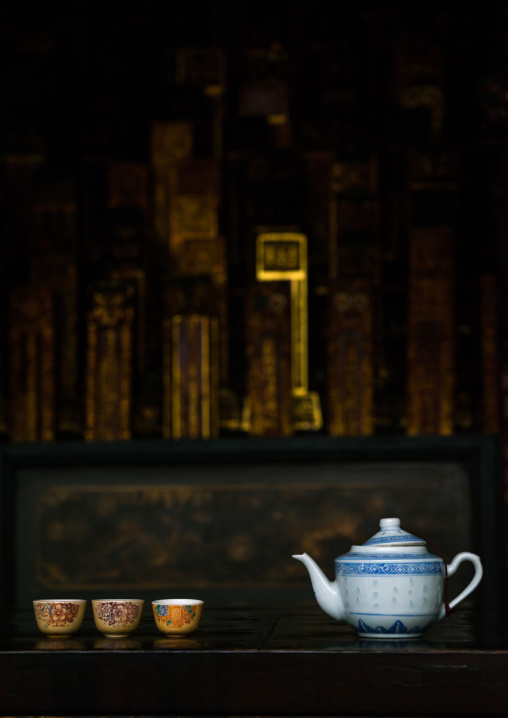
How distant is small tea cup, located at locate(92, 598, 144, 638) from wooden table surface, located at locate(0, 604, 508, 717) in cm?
10

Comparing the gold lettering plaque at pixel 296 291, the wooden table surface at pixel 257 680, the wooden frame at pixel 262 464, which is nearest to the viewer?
the wooden table surface at pixel 257 680

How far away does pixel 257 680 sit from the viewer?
0.93 m

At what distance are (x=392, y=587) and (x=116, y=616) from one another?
12.0 inches

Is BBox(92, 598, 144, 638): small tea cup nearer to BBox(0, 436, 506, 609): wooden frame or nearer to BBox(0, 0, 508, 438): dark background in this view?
BBox(0, 436, 506, 609): wooden frame

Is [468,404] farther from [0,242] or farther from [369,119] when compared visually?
[0,242]

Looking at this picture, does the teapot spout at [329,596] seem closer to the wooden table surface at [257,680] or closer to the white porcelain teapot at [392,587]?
the white porcelain teapot at [392,587]

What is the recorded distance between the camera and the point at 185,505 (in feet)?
8.27

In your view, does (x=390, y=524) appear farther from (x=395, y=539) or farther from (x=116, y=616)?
(x=116, y=616)

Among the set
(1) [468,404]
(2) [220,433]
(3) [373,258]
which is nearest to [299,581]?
(2) [220,433]

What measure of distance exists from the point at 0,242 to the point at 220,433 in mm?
963

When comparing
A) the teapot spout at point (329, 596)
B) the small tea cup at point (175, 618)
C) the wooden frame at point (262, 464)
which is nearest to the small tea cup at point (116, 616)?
the small tea cup at point (175, 618)

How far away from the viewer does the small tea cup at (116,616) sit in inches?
42.0

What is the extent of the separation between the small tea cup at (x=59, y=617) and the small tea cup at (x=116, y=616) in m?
0.03

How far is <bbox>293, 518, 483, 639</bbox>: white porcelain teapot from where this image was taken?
1021mm
